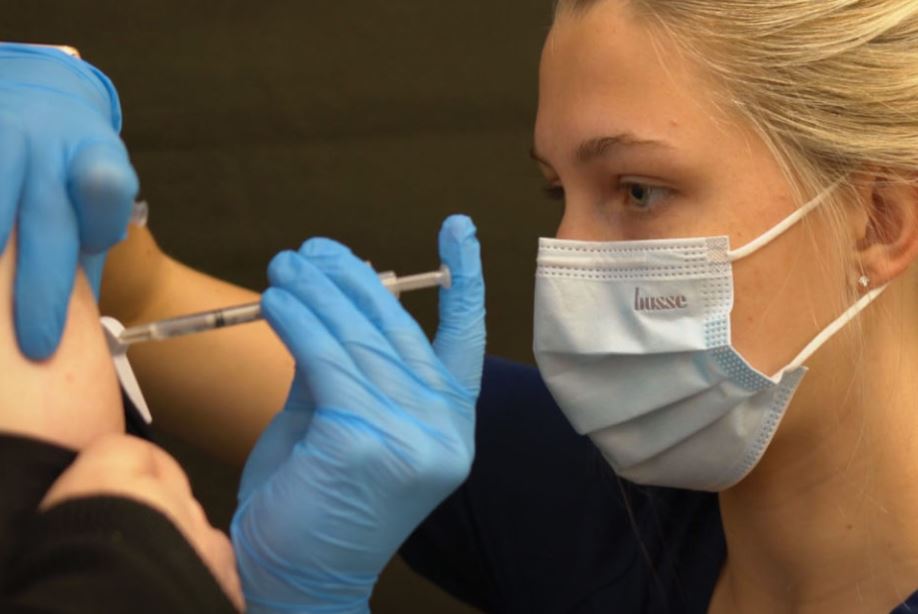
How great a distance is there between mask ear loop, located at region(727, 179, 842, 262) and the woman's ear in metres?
0.04

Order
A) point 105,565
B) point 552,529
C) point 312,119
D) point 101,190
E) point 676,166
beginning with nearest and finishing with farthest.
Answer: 1. point 105,565
2. point 101,190
3. point 676,166
4. point 552,529
5. point 312,119

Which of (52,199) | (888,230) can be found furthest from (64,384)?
(888,230)

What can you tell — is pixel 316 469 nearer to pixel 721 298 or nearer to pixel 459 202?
pixel 721 298

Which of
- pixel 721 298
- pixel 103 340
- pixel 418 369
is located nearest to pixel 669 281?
pixel 721 298

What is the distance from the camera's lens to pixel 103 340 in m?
0.86

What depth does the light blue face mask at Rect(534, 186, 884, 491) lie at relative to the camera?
3.45ft

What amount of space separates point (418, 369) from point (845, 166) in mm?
468

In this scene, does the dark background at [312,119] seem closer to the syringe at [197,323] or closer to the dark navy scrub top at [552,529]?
the dark navy scrub top at [552,529]

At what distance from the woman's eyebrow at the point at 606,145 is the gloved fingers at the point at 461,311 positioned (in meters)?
0.17

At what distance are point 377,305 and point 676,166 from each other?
34cm

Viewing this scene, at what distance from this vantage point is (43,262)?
2.62ft

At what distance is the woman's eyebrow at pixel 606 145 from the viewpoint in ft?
3.35

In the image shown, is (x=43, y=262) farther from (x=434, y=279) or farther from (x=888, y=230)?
(x=888, y=230)

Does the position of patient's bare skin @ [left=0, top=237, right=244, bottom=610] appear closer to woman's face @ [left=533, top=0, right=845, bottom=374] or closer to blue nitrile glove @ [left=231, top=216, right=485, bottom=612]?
blue nitrile glove @ [left=231, top=216, right=485, bottom=612]
